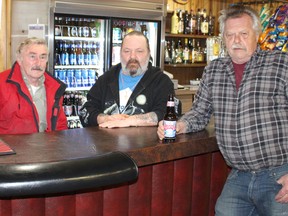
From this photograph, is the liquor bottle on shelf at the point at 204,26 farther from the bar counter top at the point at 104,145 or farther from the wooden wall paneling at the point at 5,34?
the bar counter top at the point at 104,145

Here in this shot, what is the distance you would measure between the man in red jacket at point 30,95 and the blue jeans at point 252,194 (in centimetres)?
150

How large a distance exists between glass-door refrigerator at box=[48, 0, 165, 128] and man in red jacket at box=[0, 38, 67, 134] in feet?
5.28

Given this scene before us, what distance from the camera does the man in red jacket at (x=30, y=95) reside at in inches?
121

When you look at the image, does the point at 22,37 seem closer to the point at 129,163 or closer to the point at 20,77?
the point at 20,77

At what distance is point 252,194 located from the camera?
2182mm

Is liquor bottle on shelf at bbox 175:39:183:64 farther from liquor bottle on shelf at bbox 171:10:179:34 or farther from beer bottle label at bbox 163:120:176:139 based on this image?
beer bottle label at bbox 163:120:176:139

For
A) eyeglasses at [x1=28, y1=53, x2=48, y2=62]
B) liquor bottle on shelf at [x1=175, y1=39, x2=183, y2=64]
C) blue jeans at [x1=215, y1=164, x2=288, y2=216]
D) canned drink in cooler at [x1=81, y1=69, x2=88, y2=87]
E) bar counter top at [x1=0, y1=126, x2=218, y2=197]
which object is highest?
liquor bottle on shelf at [x1=175, y1=39, x2=183, y2=64]

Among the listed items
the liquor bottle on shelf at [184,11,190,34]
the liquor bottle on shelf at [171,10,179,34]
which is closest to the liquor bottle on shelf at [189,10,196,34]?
the liquor bottle on shelf at [184,11,190,34]

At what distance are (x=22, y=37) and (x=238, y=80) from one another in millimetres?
2941

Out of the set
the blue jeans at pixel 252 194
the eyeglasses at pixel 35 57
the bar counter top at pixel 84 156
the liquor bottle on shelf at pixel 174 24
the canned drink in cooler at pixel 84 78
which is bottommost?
the blue jeans at pixel 252 194

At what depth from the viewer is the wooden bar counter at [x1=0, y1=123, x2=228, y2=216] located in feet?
5.30

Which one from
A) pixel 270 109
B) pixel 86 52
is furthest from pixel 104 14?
pixel 270 109

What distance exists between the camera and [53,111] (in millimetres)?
3230

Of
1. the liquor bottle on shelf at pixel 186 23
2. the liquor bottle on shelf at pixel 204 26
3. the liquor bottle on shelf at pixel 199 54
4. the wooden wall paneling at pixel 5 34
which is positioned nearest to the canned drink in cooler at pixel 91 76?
the wooden wall paneling at pixel 5 34
